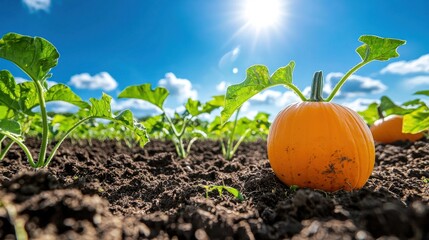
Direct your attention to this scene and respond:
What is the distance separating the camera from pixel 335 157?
99.8 inches

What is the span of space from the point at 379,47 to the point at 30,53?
2408mm

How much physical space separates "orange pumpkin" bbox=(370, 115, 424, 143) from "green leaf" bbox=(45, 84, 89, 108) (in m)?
5.10

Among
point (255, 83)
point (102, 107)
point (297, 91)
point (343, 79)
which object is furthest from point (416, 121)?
point (102, 107)

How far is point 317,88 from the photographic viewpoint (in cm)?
284

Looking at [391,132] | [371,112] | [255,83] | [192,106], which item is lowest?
[391,132]

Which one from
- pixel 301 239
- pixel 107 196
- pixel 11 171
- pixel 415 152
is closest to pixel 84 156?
pixel 11 171

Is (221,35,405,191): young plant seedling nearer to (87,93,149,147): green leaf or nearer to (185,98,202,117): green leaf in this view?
(87,93,149,147): green leaf

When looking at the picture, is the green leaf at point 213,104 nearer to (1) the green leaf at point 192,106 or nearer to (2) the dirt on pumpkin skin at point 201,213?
(1) the green leaf at point 192,106

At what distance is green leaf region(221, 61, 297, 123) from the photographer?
2615 millimetres

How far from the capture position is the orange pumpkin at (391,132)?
6.16 meters

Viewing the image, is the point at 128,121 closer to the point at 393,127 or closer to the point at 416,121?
the point at 416,121

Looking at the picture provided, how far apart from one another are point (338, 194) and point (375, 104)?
5.46 m

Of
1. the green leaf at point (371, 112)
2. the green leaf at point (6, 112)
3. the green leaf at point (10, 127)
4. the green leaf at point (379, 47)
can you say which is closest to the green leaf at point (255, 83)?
the green leaf at point (379, 47)

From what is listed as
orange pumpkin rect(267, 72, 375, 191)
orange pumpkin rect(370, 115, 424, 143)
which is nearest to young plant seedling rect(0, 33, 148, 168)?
orange pumpkin rect(267, 72, 375, 191)
